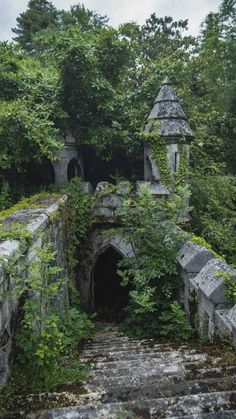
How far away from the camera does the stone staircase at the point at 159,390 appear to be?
240cm

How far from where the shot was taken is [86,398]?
8.73 ft

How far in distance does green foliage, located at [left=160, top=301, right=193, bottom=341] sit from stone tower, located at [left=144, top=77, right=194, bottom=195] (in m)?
4.25

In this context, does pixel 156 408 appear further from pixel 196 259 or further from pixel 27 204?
pixel 27 204

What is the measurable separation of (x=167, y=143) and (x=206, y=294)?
5827 millimetres

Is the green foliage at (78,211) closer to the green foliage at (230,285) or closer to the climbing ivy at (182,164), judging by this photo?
the climbing ivy at (182,164)

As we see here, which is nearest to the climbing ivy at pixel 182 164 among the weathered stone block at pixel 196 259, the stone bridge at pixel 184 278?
the stone bridge at pixel 184 278

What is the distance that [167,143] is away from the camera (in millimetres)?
9461

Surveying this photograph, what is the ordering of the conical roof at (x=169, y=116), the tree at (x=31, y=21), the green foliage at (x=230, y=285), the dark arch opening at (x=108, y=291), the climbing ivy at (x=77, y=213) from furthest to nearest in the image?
the tree at (x=31, y=21)
the dark arch opening at (x=108, y=291)
the conical roof at (x=169, y=116)
the climbing ivy at (x=77, y=213)
the green foliage at (x=230, y=285)

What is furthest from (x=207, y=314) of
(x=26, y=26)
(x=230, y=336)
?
(x=26, y=26)

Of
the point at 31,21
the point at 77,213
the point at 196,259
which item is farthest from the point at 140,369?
the point at 31,21

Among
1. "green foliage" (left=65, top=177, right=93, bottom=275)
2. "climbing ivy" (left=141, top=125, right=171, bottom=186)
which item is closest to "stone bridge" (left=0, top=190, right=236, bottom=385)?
"green foliage" (left=65, top=177, right=93, bottom=275)

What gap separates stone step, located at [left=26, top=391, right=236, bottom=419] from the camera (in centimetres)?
238

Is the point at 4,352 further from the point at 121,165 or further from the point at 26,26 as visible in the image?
the point at 26,26

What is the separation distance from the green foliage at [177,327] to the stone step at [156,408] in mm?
2842
